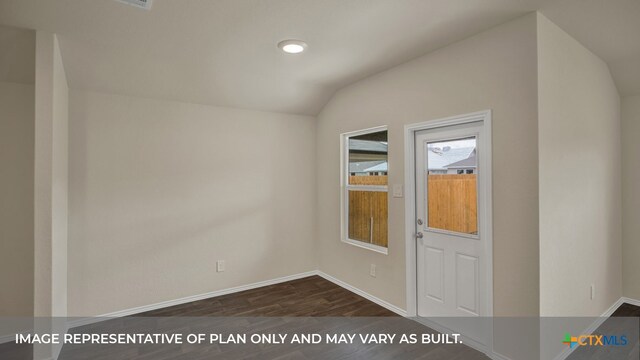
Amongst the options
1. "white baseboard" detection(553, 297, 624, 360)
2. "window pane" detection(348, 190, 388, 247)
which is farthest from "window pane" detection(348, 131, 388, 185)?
"white baseboard" detection(553, 297, 624, 360)

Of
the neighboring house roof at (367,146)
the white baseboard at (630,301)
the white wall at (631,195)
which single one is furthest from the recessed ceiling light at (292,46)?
the white baseboard at (630,301)

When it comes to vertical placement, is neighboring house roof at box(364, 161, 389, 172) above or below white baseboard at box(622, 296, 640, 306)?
above

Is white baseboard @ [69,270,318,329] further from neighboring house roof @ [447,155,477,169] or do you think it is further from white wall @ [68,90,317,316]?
neighboring house roof @ [447,155,477,169]

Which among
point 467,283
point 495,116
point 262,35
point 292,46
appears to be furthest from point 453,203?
point 262,35

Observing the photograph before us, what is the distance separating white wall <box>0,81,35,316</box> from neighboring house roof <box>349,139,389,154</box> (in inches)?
132

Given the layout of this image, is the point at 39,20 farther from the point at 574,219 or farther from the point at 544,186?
the point at 574,219

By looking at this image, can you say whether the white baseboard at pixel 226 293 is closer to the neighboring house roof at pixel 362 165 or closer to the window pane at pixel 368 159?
the window pane at pixel 368 159

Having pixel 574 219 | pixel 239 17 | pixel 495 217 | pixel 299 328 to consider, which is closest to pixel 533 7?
pixel 495 217

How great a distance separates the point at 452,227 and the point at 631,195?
2.26m

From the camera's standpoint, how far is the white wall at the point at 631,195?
325cm

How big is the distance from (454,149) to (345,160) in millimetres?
1604

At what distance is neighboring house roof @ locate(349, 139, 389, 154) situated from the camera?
3463 millimetres

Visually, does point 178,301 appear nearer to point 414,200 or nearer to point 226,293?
point 226,293

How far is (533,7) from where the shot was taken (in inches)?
80.1
